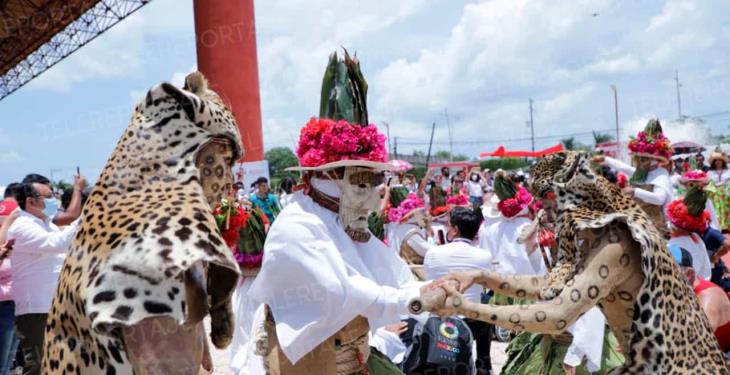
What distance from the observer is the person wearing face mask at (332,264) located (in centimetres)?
344

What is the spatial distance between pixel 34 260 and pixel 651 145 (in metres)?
7.10

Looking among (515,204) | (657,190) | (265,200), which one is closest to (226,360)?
(265,200)

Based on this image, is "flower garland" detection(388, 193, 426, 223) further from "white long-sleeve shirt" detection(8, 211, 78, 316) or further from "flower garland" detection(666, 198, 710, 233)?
"white long-sleeve shirt" detection(8, 211, 78, 316)

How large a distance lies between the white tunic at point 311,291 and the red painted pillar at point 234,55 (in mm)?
12216

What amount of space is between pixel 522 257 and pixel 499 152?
1964cm

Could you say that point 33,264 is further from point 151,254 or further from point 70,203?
point 151,254

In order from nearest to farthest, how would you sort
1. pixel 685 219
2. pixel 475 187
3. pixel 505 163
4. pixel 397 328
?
pixel 397 328 < pixel 685 219 < pixel 475 187 < pixel 505 163

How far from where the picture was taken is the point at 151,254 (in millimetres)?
1654

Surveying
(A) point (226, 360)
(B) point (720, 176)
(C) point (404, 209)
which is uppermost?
(B) point (720, 176)

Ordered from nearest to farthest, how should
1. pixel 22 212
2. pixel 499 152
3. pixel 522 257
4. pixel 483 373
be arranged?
pixel 22 212 → pixel 483 373 → pixel 522 257 → pixel 499 152

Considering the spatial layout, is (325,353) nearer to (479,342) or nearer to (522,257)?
(479,342)

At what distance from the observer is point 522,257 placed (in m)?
7.73

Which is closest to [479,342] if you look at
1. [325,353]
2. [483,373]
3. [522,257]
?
[483,373]

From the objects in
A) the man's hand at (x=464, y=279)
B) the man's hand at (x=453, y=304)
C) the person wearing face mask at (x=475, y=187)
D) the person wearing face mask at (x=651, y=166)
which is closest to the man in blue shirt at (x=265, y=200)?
the person wearing face mask at (x=651, y=166)
